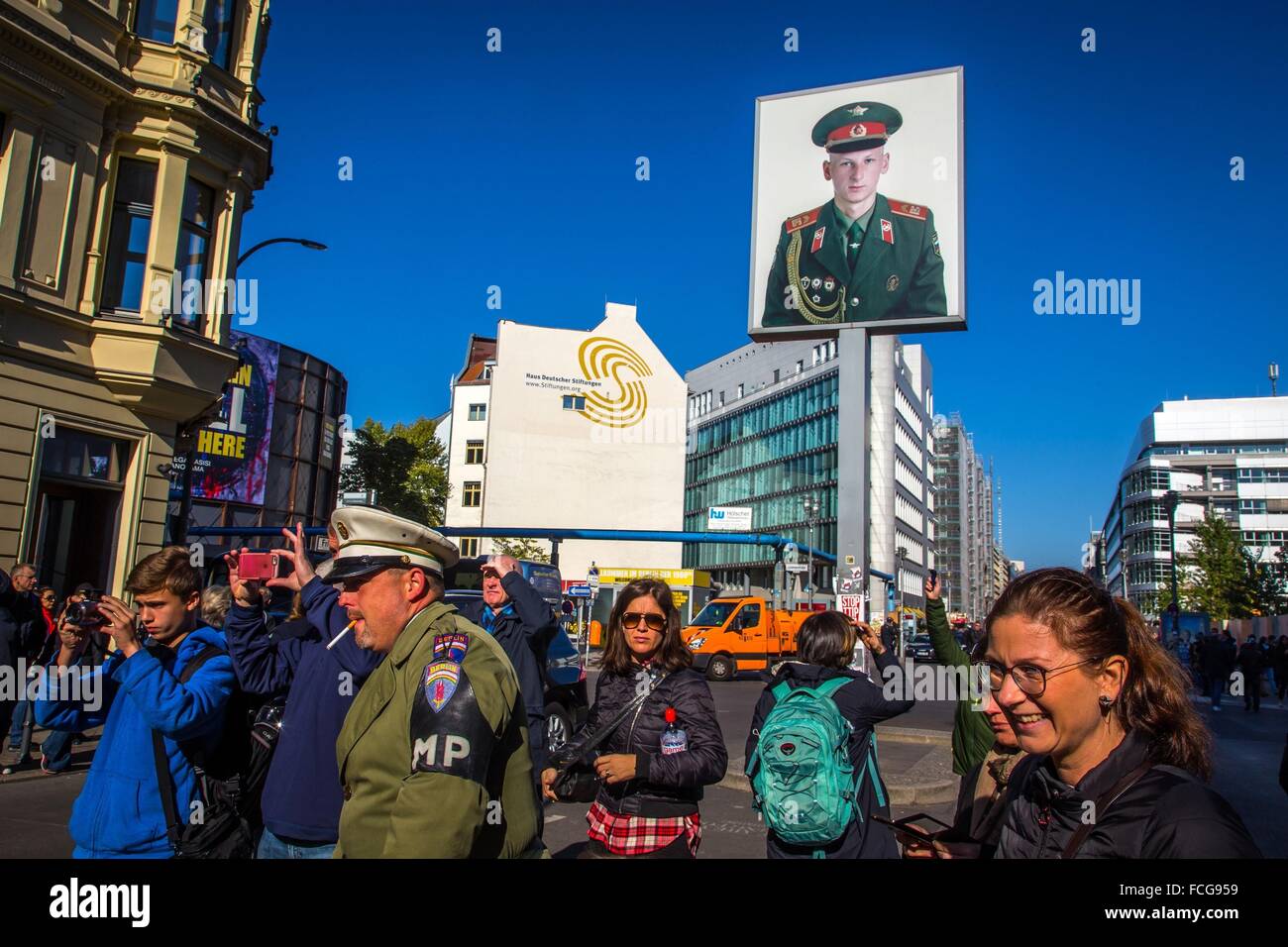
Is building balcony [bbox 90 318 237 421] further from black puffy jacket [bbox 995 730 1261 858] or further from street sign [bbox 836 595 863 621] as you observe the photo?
black puffy jacket [bbox 995 730 1261 858]

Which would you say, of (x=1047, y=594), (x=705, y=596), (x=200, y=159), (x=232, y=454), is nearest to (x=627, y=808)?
(x=1047, y=594)

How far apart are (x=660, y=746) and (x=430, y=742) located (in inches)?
67.3

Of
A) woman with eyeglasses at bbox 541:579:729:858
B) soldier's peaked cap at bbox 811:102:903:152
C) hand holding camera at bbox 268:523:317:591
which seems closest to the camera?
woman with eyeglasses at bbox 541:579:729:858

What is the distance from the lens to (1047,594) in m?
2.03

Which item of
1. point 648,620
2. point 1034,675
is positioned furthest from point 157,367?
point 1034,675

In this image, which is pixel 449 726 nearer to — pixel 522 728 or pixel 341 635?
pixel 522 728

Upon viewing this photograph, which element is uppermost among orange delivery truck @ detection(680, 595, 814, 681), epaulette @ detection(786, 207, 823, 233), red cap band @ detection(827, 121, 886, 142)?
red cap band @ detection(827, 121, 886, 142)

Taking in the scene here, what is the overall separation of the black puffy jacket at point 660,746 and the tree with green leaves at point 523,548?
56.5 m

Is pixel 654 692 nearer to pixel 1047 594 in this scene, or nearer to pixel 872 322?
pixel 1047 594

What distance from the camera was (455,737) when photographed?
7.11 feet

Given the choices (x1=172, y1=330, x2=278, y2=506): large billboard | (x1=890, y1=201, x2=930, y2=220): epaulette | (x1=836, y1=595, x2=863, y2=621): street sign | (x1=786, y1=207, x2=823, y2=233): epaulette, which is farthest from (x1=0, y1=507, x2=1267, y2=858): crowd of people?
(x1=172, y1=330, x2=278, y2=506): large billboard

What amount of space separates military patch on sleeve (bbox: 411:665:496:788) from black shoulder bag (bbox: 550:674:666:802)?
1.55 m

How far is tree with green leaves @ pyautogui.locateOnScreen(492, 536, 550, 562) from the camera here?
60.8 m

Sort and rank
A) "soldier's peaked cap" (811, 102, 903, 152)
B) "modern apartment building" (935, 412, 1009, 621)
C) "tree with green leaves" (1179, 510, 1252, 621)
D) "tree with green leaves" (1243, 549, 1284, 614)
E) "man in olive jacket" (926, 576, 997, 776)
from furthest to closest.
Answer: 1. "modern apartment building" (935, 412, 1009, 621)
2. "tree with green leaves" (1179, 510, 1252, 621)
3. "tree with green leaves" (1243, 549, 1284, 614)
4. "soldier's peaked cap" (811, 102, 903, 152)
5. "man in olive jacket" (926, 576, 997, 776)
